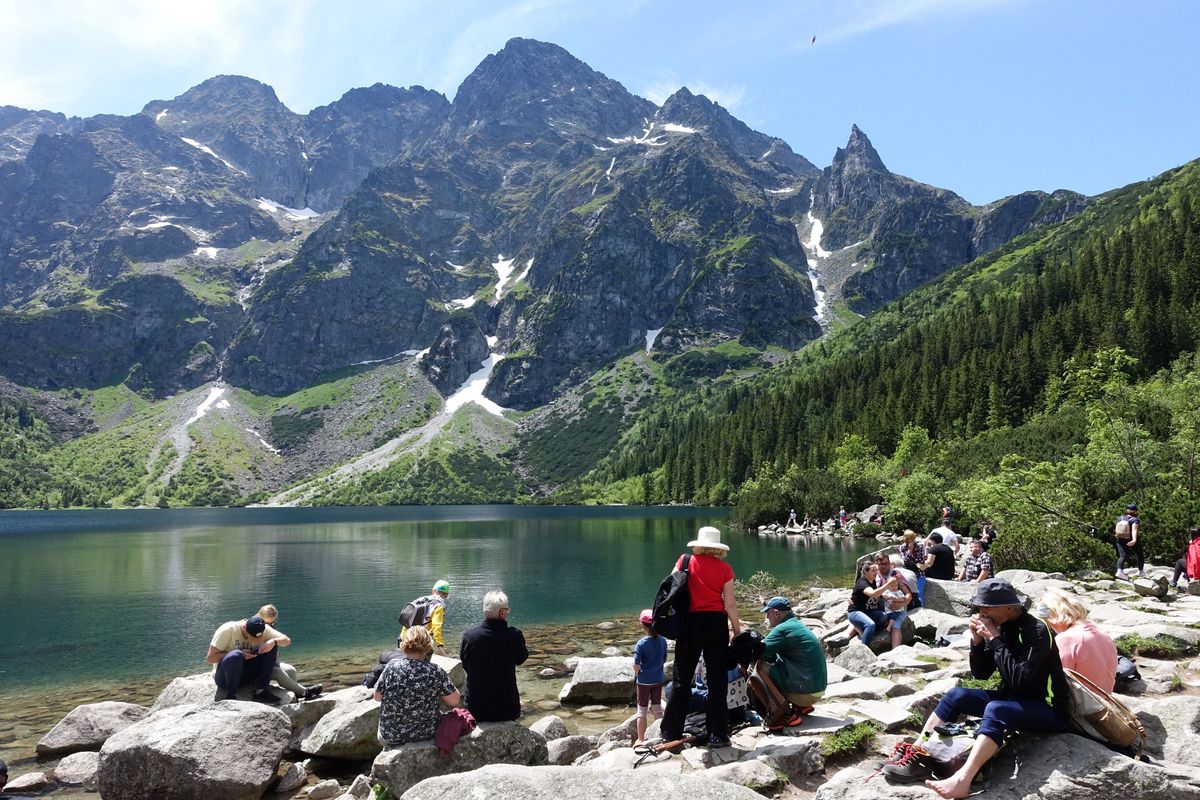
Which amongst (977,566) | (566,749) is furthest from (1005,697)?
(977,566)

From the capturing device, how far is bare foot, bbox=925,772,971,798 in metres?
6.85

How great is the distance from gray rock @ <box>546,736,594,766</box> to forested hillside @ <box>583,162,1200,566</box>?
25.3 meters

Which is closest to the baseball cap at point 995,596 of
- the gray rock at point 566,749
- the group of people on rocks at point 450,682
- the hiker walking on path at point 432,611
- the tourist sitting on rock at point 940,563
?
the group of people on rocks at point 450,682

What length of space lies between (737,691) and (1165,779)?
5.27m

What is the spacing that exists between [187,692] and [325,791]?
17.5 feet

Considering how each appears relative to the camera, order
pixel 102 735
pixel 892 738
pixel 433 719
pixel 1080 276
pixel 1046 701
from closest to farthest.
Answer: pixel 1046 701
pixel 892 738
pixel 433 719
pixel 102 735
pixel 1080 276

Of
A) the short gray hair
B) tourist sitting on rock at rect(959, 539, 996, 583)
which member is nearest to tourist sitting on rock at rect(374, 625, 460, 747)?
the short gray hair

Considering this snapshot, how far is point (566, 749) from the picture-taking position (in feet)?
38.9

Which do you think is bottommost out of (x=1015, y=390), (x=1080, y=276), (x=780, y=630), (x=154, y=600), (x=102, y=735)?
(x=154, y=600)

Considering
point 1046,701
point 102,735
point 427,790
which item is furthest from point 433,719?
point 102,735

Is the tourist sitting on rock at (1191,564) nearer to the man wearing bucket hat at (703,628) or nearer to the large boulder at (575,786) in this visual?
the man wearing bucket hat at (703,628)

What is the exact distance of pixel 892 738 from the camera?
30.1ft

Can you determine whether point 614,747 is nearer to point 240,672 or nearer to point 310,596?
point 240,672

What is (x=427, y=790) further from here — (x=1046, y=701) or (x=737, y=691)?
(x=1046, y=701)
